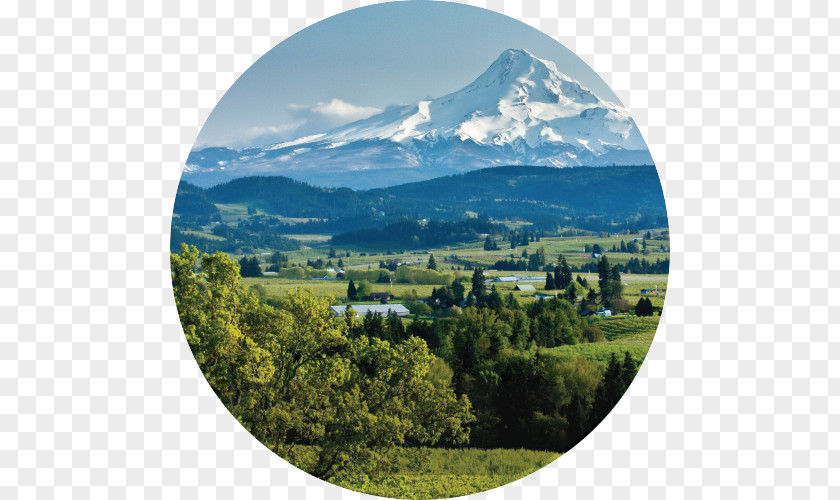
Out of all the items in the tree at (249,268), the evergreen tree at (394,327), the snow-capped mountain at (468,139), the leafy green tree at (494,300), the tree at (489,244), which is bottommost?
the evergreen tree at (394,327)

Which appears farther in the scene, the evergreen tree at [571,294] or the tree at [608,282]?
the tree at [608,282]

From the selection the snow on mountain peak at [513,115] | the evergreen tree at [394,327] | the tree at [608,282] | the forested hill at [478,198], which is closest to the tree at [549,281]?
the tree at [608,282]

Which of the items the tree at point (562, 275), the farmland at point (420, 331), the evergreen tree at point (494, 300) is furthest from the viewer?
the tree at point (562, 275)

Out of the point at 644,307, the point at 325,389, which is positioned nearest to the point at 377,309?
the point at 325,389

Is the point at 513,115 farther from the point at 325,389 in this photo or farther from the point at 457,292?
the point at 325,389

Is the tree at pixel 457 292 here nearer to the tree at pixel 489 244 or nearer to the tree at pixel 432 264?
the tree at pixel 432 264

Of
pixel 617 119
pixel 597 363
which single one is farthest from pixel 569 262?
pixel 617 119

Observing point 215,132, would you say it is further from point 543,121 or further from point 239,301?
point 543,121
